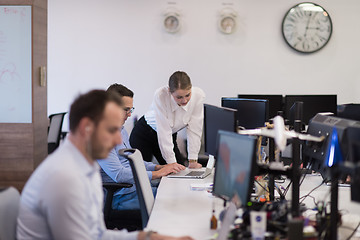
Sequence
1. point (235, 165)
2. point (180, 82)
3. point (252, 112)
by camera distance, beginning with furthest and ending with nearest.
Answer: point (180, 82) < point (252, 112) < point (235, 165)

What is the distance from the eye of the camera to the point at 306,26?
6707 mm

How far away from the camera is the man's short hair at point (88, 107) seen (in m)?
1.94

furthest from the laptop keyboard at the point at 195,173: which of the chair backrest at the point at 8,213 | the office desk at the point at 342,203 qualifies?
the chair backrest at the point at 8,213

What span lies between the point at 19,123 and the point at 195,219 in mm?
2844

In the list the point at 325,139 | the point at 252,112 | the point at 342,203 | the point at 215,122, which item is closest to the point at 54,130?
the point at 252,112

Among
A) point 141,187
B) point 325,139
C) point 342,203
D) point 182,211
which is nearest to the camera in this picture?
point 325,139

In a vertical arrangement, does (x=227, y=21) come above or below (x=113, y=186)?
above

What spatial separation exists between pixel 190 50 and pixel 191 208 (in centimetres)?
400

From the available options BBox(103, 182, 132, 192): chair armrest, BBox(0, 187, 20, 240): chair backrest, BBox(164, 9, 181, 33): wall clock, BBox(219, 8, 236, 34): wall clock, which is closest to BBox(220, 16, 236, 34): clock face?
BBox(219, 8, 236, 34): wall clock

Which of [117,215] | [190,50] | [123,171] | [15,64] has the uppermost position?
[190,50]

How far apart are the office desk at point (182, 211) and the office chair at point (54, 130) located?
2.50 meters

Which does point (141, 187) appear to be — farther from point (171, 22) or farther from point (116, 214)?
point (171, 22)

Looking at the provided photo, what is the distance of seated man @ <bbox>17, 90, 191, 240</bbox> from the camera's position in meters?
1.86

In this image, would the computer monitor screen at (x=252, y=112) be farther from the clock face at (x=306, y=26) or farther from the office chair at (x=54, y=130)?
the clock face at (x=306, y=26)
